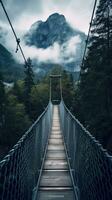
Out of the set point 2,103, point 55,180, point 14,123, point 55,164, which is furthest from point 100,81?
point 14,123

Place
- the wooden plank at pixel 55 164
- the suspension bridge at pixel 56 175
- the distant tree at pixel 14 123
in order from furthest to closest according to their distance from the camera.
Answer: the distant tree at pixel 14 123, the wooden plank at pixel 55 164, the suspension bridge at pixel 56 175

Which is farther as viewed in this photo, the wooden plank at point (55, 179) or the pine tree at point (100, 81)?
the pine tree at point (100, 81)

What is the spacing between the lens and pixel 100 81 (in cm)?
2762

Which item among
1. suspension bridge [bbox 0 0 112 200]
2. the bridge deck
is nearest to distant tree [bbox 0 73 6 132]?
the bridge deck

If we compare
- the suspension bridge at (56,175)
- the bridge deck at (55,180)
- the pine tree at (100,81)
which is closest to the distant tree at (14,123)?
the pine tree at (100,81)

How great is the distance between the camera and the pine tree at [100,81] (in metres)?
26.1

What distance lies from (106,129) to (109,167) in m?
23.6

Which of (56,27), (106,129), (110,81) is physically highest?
(56,27)

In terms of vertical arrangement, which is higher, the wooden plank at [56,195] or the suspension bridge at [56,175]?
the suspension bridge at [56,175]

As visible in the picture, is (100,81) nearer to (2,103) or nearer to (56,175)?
(56,175)

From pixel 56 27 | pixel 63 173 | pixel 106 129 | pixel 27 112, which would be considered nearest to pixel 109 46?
pixel 106 129

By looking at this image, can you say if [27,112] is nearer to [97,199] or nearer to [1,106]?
[1,106]

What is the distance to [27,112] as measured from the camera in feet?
208

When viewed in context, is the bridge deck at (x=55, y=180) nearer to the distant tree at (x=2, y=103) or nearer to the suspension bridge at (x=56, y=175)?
the suspension bridge at (x=56, y=175)
